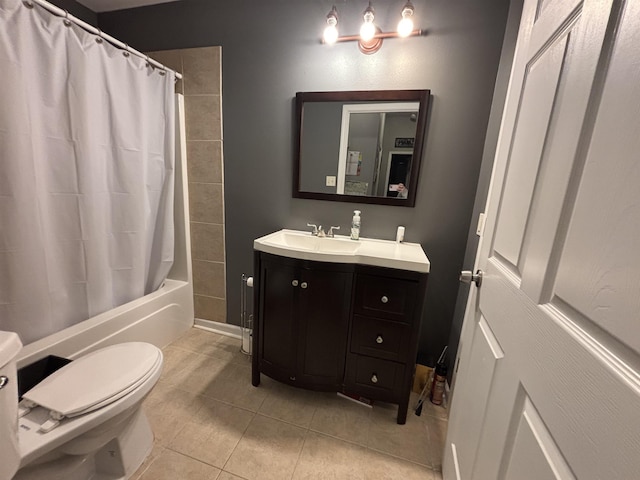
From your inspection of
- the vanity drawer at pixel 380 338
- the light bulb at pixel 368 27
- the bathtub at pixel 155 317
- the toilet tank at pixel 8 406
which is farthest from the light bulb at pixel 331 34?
the toilet tank at pixel 8 406

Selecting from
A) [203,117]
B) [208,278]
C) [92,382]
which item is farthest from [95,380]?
[203,117]

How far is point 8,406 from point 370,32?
204 cm

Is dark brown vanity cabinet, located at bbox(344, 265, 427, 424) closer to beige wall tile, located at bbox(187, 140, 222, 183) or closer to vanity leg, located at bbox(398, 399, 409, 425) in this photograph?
vanity leg, located at bbox(398, 399, 409, 425)

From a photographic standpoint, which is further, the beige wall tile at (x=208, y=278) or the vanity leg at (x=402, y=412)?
the beige wall tile at (x=208, y=278)

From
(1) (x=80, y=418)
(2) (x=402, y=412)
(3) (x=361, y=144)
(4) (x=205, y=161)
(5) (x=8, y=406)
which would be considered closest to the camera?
(5) (x=8, y=406)

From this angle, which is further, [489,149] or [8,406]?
[489,149]

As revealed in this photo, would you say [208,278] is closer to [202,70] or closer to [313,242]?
[313,242]

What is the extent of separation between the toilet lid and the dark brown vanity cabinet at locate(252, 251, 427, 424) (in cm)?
57

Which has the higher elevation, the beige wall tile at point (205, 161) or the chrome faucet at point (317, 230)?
the beige wall tile at point (205, 161)

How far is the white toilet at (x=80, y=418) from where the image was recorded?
732 mm

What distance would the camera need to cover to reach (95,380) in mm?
1008

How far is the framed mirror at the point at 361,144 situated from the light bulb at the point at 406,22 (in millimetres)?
276

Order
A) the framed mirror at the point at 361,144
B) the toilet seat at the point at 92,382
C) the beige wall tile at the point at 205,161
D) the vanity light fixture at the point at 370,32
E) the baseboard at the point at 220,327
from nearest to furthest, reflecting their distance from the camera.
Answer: the toilet seat at the point at 92,382, the vanity light fixture at the point at 370,32, the framed mirror at the point at 361,144, the beige wall tile at the point at 205,161, the baseboard at the point at 220,327

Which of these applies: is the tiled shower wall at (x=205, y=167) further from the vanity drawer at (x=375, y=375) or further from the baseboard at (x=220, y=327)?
the vanity drawer at (x=375, y=375)
